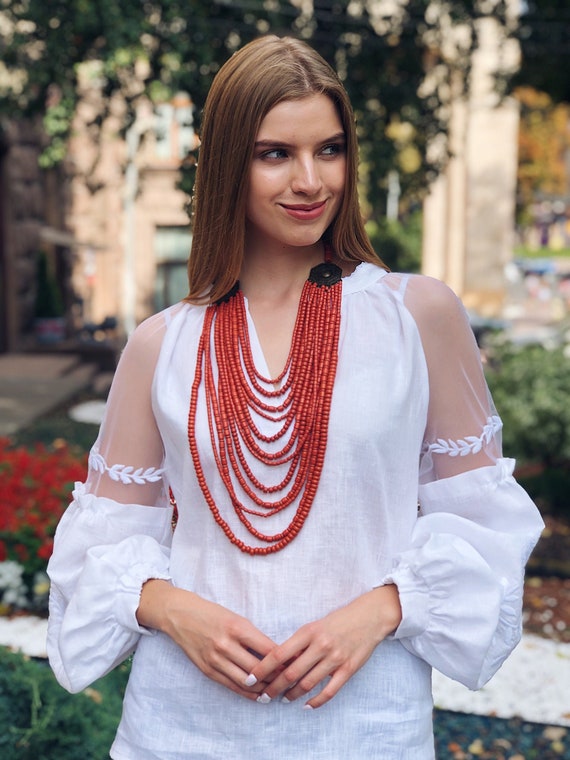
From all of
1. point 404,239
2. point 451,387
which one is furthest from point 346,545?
point 404,239

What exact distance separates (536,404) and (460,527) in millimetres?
4773

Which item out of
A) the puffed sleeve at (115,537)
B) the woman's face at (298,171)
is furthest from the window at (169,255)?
the woman's face at (298,171)

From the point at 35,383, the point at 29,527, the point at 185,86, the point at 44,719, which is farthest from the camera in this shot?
the point at 35,383

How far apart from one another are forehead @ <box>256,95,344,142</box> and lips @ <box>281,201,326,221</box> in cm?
12

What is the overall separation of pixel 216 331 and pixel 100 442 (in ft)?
1.09

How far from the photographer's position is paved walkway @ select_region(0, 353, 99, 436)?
35.0 feet

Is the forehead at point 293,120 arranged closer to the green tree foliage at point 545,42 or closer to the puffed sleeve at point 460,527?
the puffed sleeve at point 460,527

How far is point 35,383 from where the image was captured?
12875 mm

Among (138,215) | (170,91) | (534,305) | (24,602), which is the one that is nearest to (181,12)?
(170,91)

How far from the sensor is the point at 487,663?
1.75 meters

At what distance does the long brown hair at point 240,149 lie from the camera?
1.71 meters

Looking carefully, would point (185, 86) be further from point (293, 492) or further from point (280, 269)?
point (293, 492)

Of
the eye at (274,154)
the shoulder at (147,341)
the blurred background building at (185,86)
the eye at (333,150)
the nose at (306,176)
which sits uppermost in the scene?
the blurred background building at (185,86)

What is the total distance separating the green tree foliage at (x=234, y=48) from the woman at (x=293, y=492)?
5.87 metres
